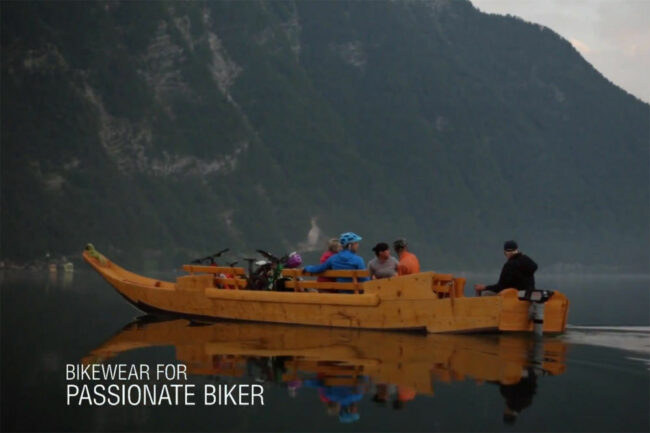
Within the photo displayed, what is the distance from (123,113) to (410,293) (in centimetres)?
18095

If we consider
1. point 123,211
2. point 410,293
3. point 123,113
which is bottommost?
point 410,293

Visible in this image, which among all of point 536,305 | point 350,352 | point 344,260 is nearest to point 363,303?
point 344,260

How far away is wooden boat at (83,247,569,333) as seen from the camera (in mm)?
21516

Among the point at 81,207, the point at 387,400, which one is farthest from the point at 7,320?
the point at 81,207

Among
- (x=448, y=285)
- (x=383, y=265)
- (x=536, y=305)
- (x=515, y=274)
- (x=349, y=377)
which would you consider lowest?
(x=349, y=377)

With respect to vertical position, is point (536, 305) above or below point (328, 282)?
below

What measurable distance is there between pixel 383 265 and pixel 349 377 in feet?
26.5

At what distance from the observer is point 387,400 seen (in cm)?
1395

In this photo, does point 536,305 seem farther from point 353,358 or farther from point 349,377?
point 349,377

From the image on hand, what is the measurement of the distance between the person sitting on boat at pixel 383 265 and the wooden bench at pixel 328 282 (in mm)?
280

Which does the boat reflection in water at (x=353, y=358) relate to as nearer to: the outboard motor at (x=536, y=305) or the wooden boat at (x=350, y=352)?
the wooden boat at (x=350, y=352)

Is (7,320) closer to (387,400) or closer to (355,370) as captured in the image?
(355,370)

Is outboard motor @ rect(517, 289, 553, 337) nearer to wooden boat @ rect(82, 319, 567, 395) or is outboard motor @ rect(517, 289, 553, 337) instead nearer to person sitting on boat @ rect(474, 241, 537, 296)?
wooden boat @ rect(82, 319, 567, 395)

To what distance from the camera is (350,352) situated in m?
18.9
